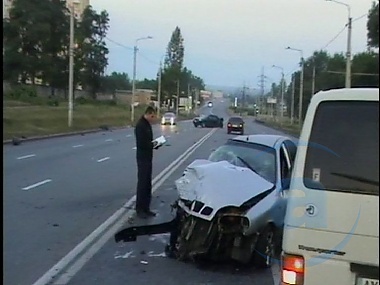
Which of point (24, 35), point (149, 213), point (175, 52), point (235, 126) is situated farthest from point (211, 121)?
point (175, 52)

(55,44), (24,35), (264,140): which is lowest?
(264,140)

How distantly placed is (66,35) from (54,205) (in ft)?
241

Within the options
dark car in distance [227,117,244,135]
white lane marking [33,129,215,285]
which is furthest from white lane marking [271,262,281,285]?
dark car in distance [227,117,244,135]

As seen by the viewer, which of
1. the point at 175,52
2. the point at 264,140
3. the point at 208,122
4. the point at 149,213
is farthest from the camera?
the point at 175,52

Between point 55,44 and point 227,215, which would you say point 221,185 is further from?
point 55,44

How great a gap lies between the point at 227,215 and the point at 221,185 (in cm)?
36

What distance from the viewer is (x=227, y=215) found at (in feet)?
26.3

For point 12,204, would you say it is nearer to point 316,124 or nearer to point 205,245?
point 205,245

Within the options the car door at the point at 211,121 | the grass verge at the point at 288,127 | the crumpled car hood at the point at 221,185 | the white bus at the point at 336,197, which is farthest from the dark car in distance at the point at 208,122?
the white bus at the point at 336,197

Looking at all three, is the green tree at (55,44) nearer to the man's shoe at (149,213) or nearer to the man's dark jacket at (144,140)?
the man's dark jacket at (144,140)

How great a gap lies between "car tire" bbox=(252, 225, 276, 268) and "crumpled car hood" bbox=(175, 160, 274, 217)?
47cm

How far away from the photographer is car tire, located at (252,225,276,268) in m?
8.27

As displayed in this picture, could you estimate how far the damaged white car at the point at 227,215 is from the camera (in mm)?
8039

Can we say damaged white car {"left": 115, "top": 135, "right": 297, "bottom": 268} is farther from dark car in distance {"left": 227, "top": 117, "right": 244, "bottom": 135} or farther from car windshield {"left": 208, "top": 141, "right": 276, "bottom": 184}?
dark car in distance {"left": 227, "top": 117, "right": 244, "bottom": 135}
